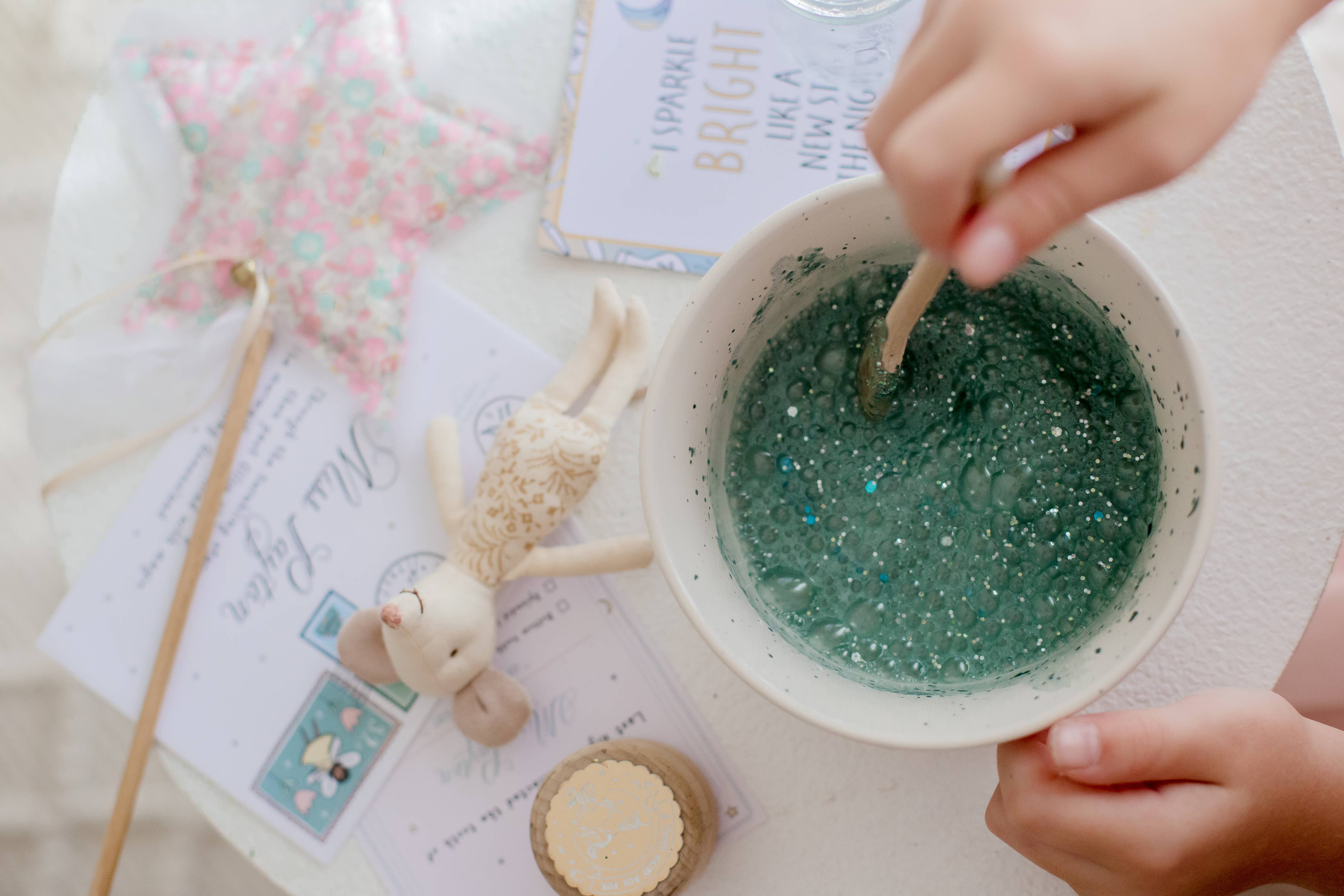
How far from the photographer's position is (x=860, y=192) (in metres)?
0.42

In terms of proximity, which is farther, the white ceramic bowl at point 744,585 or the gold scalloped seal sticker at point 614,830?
the gold scalloped seal sticker at point 614,830

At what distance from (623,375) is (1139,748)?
0.38 meters

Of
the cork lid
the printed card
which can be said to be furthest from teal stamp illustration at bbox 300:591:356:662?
the printed card

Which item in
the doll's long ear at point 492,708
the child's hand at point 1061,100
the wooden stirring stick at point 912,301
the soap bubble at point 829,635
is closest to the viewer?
the child's hand at point 1061,100

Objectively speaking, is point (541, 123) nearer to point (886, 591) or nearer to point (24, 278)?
point (886, 591)

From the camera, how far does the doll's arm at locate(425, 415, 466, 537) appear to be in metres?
0.62

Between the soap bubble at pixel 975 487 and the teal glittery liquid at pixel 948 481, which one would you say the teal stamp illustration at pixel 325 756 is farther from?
the soap bubble at pixel 975 487

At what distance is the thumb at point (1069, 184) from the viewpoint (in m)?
0.27

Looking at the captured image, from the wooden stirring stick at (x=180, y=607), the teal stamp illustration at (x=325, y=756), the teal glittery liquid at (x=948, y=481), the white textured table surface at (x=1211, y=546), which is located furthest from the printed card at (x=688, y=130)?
the teal stamp illustration at (x=325, y=756)

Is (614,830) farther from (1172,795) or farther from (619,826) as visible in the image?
(1172,795)

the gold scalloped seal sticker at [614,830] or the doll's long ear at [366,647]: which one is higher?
the doll's long ear at [366,647]

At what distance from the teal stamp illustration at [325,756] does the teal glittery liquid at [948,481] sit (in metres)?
0.33

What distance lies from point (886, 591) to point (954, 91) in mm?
297

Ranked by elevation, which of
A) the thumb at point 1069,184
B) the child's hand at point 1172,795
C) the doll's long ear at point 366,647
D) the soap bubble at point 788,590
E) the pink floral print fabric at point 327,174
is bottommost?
the doll's long ear at point 366,647
